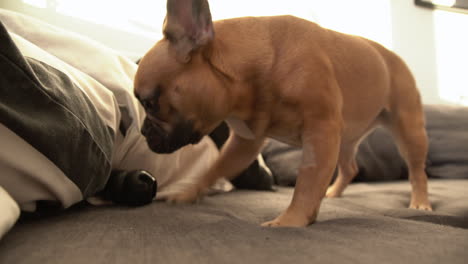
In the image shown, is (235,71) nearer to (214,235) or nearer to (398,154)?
(214,235)

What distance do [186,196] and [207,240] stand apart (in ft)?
1.84

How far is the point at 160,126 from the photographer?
1041mm

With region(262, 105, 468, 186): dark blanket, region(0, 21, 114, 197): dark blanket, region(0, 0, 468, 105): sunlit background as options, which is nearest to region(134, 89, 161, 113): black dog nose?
region(0, 21, 114, 197): dark blanket

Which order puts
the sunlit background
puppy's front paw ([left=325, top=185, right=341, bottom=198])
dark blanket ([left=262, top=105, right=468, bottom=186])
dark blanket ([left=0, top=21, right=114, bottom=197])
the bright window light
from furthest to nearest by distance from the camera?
the bright window light < the sunlit background < dark blanket ([left=262, top=105, right=468, bottom=186]) < puppy's front paw ([left=325, top=185, right=341, bottom=198]) < dark blanket ([left=0, top=21, right=114, bottom=197])

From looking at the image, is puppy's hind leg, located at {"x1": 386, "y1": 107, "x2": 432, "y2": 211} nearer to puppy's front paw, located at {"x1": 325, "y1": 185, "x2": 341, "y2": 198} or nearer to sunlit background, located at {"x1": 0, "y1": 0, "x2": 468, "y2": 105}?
puppy's front paw, located at {"x1": 325, "y1": 185, "x2": 341, "y2": 198}

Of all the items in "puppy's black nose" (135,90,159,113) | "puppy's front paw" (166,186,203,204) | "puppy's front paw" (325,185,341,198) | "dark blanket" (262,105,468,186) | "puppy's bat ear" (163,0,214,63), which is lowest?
"dark blanket" (262,105,468,186)

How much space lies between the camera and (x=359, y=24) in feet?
10.5

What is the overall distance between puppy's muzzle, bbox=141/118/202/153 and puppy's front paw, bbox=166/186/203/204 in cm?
15

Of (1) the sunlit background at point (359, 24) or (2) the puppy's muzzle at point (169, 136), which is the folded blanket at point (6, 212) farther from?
(1) the sunlit background at point (359, 24)

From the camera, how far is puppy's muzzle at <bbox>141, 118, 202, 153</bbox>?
40.4 inches

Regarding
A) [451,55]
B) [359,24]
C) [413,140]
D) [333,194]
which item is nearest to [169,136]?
[333,194]

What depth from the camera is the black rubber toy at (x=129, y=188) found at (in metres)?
1.04

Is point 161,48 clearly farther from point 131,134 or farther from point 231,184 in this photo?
point 231,184

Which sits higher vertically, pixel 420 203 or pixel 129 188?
pixel 129 188
